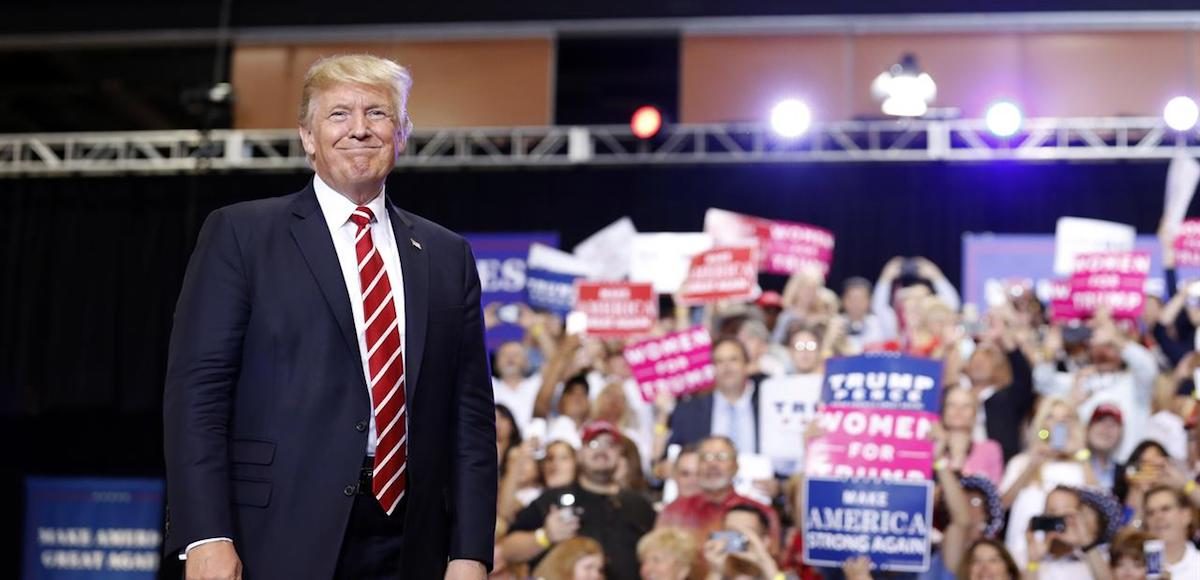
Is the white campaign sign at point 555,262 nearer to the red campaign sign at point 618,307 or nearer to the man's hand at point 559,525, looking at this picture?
the red campaign sign at point 618,307

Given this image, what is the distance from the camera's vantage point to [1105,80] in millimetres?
7359

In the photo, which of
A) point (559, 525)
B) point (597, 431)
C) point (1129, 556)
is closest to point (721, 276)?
point (597, 431)

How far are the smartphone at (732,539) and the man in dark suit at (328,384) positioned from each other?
13.1ft

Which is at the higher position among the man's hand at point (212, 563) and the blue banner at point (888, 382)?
the blue banner at point (888, 382)

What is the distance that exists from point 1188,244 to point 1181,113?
64 cm

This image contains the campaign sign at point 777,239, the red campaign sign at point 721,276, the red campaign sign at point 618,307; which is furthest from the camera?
the campaign sign at point 777,239

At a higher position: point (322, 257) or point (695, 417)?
point (322, 257)

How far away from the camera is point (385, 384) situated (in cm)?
184

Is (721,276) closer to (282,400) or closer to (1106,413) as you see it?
(1106,413)

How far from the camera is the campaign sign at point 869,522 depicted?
5816mm

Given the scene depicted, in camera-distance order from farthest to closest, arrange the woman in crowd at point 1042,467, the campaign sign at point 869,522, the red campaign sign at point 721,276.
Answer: the red campaign sign at point 721,276 < the woman in crowd at point 1042,467 < the campaign sign at point 869,522

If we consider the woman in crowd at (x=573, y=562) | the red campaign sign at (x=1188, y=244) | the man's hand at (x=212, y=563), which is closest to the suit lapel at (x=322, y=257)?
the man's hand at (x=212, y=563)

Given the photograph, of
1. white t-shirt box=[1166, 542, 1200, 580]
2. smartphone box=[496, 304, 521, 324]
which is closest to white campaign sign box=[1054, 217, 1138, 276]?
white t-shirt box=[1166, 542, 1200, 580]

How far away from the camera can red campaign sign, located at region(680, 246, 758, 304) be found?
6.75 meters
